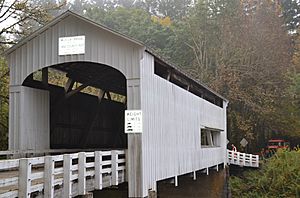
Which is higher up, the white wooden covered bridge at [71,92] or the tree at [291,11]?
the tree at [291,11]

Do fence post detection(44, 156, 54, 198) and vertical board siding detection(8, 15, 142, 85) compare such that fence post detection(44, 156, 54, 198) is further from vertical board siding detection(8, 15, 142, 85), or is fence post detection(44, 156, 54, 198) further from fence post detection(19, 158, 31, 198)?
vertical board siding detection(8, 15, 142, 85)

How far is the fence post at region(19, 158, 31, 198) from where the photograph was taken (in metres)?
6.50

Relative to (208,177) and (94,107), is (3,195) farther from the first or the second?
(208,177)

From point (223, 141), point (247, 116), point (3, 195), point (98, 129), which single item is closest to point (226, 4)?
point (247, 116)

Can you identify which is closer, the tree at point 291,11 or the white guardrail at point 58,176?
the white guardrail at point 58,176

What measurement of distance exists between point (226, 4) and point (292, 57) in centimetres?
670

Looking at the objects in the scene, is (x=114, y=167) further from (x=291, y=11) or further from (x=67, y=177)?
(x=291, y=11)

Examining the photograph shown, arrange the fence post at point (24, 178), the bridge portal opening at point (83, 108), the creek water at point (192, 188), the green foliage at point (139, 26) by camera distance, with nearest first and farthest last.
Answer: the fence post at point (24, 178)
the bridge portal opening at point (83, 108)
the creek water at point (192, 188)
the green foliage at point (139, 26)

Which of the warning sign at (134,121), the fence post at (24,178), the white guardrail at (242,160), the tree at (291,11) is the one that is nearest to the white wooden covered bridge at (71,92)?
the warning sign at (134,121)

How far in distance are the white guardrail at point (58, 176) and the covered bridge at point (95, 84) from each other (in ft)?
2.18

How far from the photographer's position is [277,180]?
20578mm

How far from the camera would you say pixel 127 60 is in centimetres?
1069

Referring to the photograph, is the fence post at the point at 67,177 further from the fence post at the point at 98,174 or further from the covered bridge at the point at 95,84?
the covered bridge at the point at 95,84

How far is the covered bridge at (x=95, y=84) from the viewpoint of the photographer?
1062 centimetres
